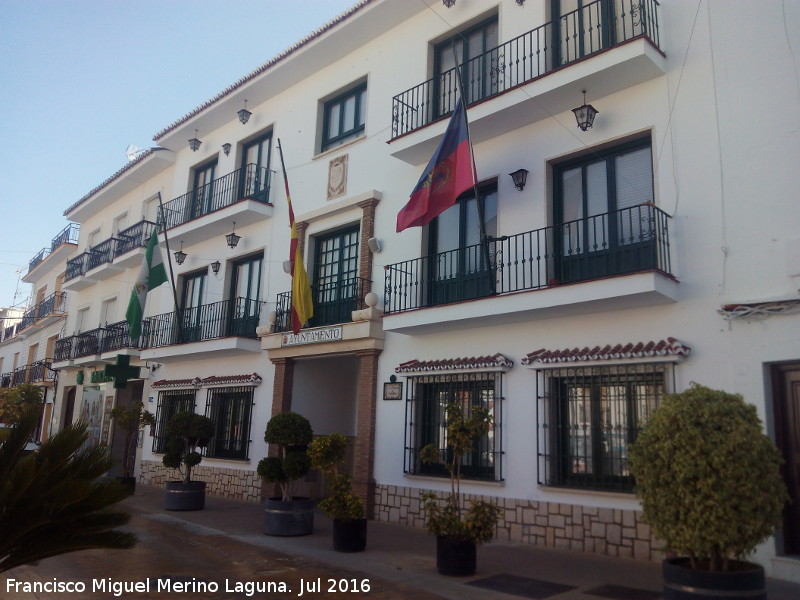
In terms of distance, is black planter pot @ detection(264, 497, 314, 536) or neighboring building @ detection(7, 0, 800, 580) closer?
neighboring building @ detection(7, 0, 800, 580)

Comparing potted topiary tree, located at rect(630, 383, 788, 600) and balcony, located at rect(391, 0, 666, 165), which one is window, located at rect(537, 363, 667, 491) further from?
balcony, located at rect(391, 0, 666, 165)

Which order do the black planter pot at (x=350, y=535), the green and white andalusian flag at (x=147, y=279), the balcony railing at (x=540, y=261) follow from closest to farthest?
1. the black planter pot at (x=350, y=535)
2. the balcony railing at (x=540, y=261)
3. the green and white andalusian flag at (x=147, y=279)

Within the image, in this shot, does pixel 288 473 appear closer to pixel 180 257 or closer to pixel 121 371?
pixel 180 257

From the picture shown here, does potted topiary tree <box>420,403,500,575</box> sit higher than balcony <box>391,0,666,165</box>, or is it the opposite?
balcony <box>391,0,666,165</box>

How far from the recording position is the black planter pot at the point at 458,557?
7.25 metres

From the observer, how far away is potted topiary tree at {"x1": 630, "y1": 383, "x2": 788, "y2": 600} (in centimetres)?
471

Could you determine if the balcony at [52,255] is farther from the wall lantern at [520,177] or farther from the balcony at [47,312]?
the wall lantern at [520,177]

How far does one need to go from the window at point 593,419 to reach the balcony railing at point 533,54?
4.43 meters

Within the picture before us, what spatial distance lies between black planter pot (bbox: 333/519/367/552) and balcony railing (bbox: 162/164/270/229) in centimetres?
882

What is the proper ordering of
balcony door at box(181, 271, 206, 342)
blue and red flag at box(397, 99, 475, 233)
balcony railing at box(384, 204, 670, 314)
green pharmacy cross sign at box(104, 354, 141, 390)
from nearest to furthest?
balcony railing at box(384, 204, 670, 314)
blue and red flag at box(397, 99, 475, 233)
balcony door at box(181, 271, 206, 342)
green pharmacy cross sign at box(104, 354, 141, 390)

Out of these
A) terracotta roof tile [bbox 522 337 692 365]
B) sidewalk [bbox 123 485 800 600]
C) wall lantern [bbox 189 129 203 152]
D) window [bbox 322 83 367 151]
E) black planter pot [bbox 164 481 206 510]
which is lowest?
sidewalk [bbox 123 485 800 600]

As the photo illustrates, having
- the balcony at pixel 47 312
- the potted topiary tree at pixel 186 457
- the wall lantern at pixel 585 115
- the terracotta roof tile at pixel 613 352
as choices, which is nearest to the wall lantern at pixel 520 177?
the wall lantern at pixel 585 115

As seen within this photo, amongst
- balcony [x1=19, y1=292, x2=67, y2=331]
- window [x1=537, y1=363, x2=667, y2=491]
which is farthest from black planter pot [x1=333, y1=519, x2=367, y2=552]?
balcony [x1=19, y1=292, x2=67, y2=331]

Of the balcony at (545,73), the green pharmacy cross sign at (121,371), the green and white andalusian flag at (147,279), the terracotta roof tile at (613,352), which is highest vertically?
the balcony at (545,73)
